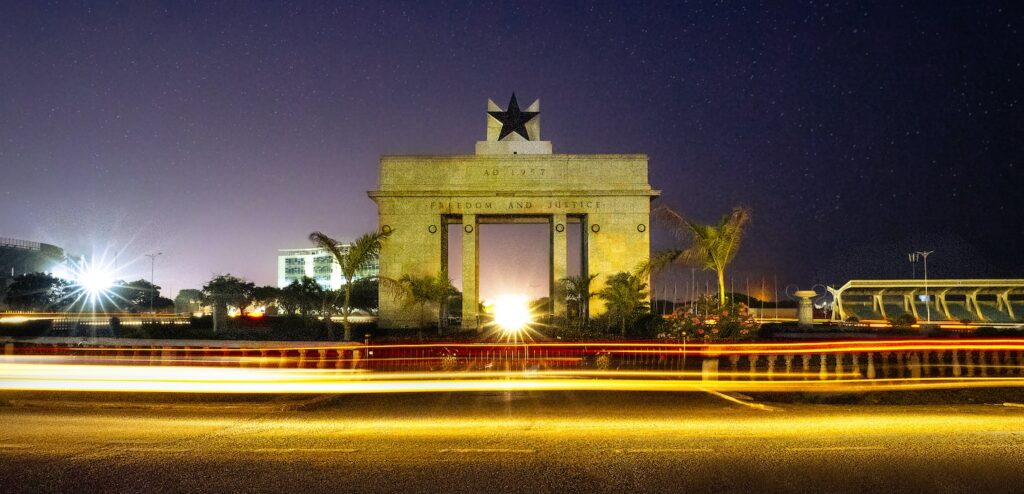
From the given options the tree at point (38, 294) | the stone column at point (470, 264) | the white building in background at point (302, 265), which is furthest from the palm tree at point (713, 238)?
the white building in background at point (302, 265)

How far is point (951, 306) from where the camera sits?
110812 millimetres

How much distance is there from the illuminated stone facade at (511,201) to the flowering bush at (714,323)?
71.6 ft

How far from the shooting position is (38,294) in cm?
7338

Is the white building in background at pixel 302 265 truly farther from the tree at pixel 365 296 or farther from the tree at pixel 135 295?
the tree at pixel 365 296

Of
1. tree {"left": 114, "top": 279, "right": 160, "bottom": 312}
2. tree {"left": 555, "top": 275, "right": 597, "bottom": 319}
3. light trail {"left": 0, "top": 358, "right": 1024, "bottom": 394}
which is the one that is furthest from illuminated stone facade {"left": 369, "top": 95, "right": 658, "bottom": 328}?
tree {"left": 114, "top": 279, "right": 160, "bottom": 312}

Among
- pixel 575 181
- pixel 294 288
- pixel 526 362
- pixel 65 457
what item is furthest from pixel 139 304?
pixel 65 457

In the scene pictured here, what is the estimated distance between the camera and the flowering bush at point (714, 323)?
69.4 ft

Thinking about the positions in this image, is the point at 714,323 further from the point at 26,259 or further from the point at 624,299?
the point at 26,259

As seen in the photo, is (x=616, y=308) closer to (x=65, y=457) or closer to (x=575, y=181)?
(x=575, y=181)

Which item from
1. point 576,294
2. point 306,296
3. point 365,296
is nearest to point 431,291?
point 576,294

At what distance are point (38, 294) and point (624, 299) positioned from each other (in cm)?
6779

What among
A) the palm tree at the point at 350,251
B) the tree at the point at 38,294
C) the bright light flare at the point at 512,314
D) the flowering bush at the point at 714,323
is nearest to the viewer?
the flowering bush at the point at 714,323

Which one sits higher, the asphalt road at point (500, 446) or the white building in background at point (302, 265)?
the white building in background at point (302, 265)

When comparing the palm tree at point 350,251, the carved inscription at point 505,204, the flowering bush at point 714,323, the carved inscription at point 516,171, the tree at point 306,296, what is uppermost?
the carved inscription at point 516,171
